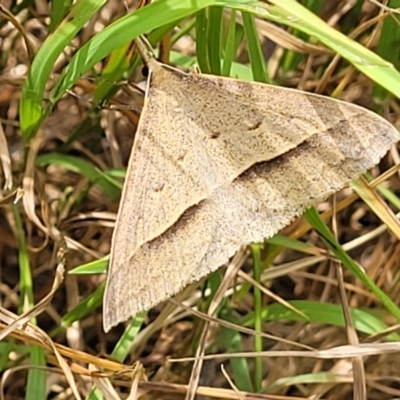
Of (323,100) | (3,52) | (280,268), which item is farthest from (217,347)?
(3,52)

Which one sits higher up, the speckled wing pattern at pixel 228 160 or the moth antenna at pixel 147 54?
the moth antenna at pixel 147 54

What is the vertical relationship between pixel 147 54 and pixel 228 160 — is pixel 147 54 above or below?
above

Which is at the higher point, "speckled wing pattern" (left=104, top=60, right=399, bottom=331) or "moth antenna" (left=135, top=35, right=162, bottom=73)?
"moth antenna" (left=135, top=35, right=162, bottom=73)

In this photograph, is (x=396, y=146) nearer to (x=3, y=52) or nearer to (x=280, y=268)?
(x=280, y=268)

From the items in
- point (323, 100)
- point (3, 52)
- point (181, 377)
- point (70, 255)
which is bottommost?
point (181, 377)
